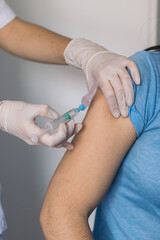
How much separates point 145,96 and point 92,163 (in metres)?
0.24

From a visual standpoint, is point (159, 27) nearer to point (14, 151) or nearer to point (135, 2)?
point (135, 2)

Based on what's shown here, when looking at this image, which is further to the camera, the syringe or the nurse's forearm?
the nurse's forearm

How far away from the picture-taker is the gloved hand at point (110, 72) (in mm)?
965

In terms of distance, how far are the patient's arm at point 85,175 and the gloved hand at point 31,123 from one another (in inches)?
2.0

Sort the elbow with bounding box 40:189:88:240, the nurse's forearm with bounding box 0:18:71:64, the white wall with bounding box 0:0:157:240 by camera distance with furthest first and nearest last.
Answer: the white wall with bounding box 0:0:157:240
the nurse's forearm with bounding box 0:18:71:64
the elbow with bounding box 40:189:88:240

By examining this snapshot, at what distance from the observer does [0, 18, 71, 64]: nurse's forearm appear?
4.85ft

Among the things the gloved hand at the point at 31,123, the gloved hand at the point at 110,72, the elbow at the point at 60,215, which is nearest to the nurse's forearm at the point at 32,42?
the gloved hand at the point at 110,72

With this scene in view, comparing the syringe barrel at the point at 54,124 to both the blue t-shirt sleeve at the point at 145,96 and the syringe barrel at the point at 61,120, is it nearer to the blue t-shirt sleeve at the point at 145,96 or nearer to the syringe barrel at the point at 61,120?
the syringe barrel at the point at 61,120

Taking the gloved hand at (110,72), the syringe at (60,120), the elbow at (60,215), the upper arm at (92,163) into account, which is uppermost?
the gloved hand at (110,72)

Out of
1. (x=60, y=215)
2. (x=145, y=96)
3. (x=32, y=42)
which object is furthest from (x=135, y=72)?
(x=32, y=42)

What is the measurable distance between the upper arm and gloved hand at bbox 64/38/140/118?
42 millimetres

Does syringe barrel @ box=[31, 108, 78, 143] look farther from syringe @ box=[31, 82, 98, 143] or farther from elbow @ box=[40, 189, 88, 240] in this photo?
elbow @ box=[40, 189, 88, 240]

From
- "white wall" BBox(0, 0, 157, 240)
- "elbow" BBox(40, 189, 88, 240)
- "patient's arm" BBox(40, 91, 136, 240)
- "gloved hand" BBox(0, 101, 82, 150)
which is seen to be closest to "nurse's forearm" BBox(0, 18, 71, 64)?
"white wall" BBox(0, 0, 157, 240)

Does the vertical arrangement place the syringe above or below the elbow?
above
